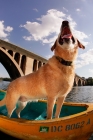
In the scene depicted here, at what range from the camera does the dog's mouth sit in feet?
10.2

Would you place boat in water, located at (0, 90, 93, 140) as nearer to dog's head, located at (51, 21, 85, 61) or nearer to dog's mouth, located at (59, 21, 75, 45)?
dog's head, located at (51, 21, 85, 61)

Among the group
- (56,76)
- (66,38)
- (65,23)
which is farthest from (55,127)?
(65,23)

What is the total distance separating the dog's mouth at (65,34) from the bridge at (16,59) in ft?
71.8

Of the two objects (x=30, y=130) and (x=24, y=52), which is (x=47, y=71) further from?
(x=24, y=52)

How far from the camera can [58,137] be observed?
372cm

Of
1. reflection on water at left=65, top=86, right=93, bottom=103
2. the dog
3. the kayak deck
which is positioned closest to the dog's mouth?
the dog

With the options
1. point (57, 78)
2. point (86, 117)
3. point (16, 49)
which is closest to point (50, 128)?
point (86, 117)

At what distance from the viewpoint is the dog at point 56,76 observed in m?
3.20

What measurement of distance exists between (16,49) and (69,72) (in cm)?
2623

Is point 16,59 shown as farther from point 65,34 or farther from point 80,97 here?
point 65,34

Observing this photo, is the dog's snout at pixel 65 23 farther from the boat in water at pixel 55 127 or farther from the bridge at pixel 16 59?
the bridge at pixel 16 59

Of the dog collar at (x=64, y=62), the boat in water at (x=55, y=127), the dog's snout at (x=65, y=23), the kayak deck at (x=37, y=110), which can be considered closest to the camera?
the dog's snout at (x=65, y=23)

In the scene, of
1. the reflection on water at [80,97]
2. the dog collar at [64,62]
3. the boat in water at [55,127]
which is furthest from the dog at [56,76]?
the reflection on water at [80,97]

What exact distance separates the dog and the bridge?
21.2 m
